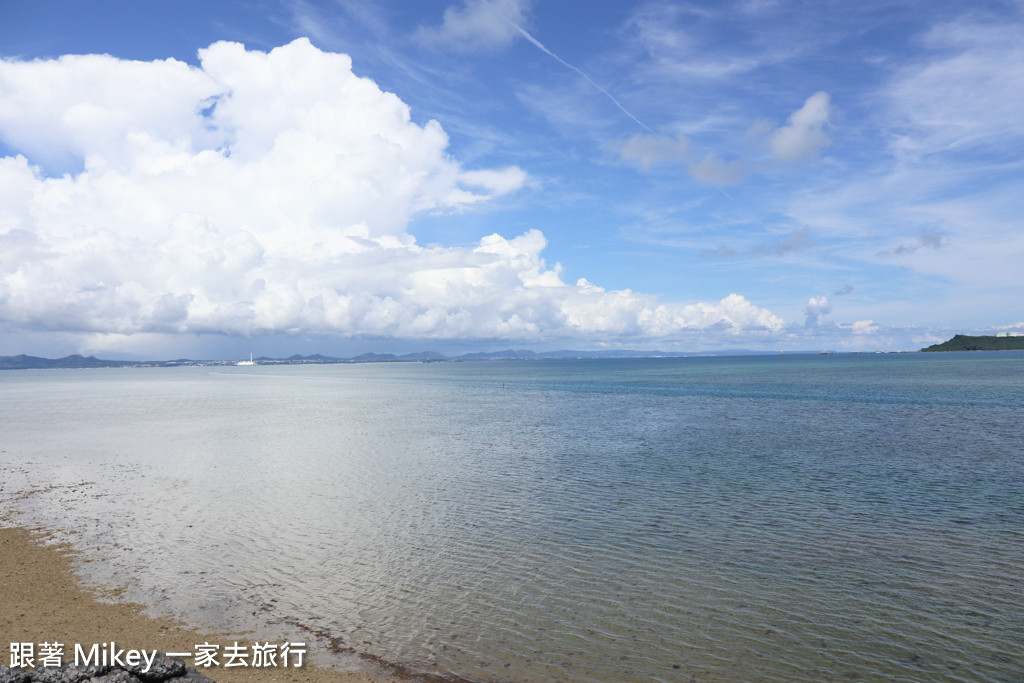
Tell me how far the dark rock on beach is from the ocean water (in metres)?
3.18

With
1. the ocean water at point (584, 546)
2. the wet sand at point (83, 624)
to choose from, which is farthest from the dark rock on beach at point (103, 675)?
the ocean water at point (584, 546)

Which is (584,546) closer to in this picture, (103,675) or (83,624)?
(103,675)

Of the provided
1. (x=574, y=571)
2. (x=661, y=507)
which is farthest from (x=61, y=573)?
(x=661, y=507)

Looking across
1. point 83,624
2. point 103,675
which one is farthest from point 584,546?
point 83,624

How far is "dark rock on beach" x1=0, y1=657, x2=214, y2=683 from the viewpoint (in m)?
8.88

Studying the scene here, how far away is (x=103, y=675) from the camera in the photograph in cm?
919

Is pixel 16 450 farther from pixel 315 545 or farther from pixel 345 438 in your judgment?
pixel 315 545

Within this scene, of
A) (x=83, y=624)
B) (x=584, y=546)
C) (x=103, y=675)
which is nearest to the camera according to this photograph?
(x=103, y=675)

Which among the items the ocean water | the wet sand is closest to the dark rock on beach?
the wet sand

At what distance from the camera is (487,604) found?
47.5 feet

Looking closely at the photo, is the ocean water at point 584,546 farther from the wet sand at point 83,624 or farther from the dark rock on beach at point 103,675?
the dark rock on beach at point 103,675

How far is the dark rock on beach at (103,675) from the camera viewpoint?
350 inches

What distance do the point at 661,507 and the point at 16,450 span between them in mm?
46414

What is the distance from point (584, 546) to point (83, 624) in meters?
13.7
